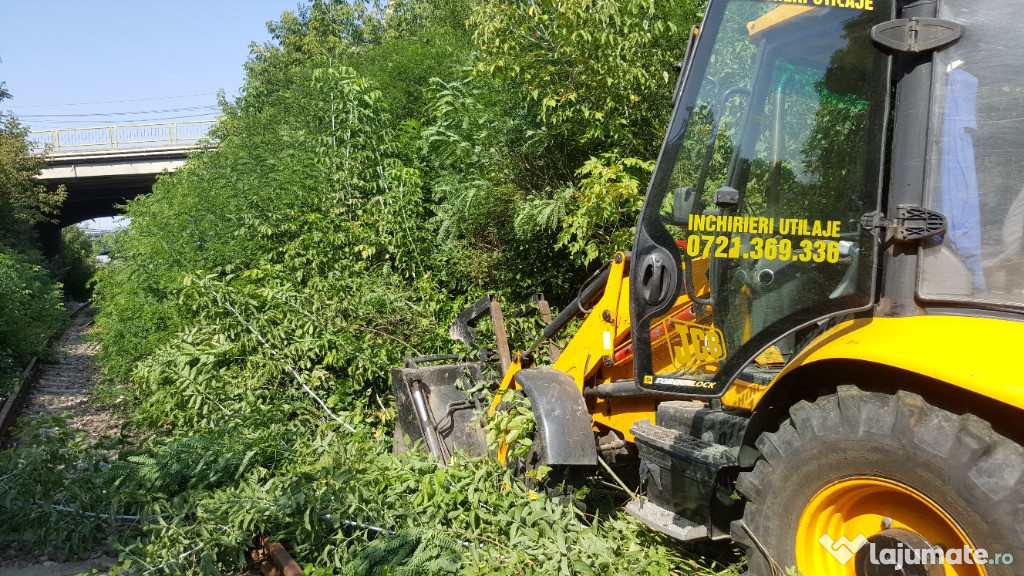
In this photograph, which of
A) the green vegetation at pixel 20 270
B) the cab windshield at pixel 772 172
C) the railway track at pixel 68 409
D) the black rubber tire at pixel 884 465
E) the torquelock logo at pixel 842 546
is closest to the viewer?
the black rubber tire at pixel 884 465

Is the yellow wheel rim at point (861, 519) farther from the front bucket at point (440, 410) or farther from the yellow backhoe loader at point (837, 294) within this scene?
the front bucket at point (440, 410)

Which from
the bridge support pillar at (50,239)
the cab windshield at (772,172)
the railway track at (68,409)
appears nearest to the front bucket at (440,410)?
the railway track at (68,409)

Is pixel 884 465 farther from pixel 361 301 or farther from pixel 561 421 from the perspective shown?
pixel 361 301

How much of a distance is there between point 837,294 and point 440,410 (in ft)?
12.5

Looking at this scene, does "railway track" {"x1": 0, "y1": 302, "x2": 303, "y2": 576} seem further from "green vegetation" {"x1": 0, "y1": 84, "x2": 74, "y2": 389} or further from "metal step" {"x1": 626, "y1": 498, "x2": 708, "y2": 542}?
"metal step" {"x1": 626, "y1": 498, "x2": 708, "y2": 542}

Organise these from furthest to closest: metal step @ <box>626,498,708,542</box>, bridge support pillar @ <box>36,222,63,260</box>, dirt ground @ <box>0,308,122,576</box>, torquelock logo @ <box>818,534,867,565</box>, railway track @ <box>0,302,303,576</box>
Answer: bridge support pillar @ <box>36,222,63,260</box>, dirt ground @ <box>0,308,122,576</box>, railway track @ <box>0,302,303,576</box>, metal step @ <box>626,498,708,542</box>, torquelock logo @ <box>818,534,867,565</box>

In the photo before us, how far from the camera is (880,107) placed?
3.23m

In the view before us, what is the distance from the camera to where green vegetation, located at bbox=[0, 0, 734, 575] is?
16.2 feet

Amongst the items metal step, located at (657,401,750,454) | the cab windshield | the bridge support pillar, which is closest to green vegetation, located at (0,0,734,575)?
metal step, located at (657,401,750,454)

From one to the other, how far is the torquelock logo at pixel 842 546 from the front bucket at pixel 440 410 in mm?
3165

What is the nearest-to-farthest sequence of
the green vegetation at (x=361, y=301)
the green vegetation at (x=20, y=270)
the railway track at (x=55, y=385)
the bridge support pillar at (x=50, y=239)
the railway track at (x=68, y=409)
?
the green vegetation at (x=361, y=301), the railway track at (x=68, y=409), the railway track at (x=55, y=385), the green vegetation at (x=20, y=270), the bridge support pillar at (x=50, y=239)

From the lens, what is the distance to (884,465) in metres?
2.82

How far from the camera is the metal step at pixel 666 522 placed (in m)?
4.00

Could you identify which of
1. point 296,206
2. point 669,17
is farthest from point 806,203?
point 296,206
